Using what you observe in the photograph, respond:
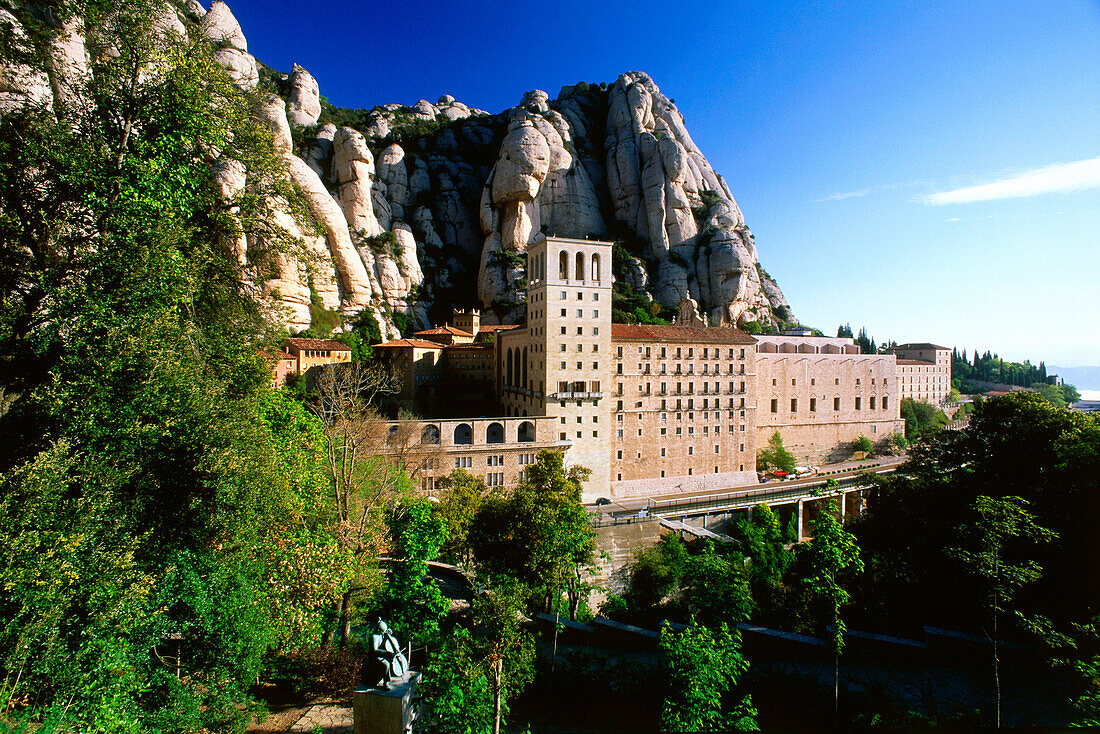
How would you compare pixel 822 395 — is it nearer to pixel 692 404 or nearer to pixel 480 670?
pixel 692 404

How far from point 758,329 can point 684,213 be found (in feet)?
70.0

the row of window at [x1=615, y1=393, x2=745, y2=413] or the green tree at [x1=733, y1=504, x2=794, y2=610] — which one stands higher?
the row of window at [x1=615, y1=393, x2=745, y2=413]

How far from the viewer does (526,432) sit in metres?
37.8

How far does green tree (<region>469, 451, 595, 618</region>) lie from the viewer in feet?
52.0

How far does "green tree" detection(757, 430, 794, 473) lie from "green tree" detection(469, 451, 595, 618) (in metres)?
36.9

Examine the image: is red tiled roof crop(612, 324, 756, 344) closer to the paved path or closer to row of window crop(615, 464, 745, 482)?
row of window crop(615, 464, 745, 482)

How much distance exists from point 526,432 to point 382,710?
102 feet

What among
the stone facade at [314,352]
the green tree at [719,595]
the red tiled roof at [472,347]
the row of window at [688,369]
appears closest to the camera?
the green tree at [719,595]

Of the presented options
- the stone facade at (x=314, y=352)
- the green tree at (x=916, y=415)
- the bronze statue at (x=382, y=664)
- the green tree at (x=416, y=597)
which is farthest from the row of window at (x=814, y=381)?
the bronze statue at (x=382, y=664)

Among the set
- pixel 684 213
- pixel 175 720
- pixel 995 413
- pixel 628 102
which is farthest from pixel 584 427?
pixel 628 102

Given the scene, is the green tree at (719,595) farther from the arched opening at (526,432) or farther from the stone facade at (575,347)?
the stone facade at (575,347)

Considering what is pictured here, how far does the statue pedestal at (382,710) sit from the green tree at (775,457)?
161 feet

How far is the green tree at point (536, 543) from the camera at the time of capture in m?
15.8

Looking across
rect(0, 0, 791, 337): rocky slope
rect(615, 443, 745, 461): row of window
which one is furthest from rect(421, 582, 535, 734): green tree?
rect(0, 0, 791, 337): rocky slope
